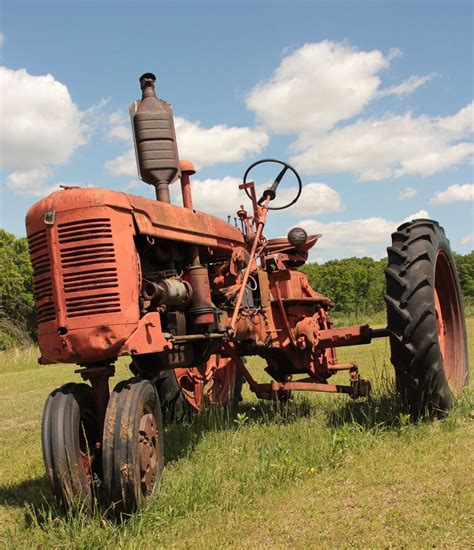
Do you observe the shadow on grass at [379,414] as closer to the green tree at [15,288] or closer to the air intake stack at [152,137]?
the air intake stack at [152,137]

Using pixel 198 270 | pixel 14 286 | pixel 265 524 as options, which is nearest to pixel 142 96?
pixel 198 270

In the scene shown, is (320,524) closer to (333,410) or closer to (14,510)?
(14,510)

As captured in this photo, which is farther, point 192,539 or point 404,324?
point 404,324

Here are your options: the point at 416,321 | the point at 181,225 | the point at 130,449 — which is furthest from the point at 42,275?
the point at 416,321

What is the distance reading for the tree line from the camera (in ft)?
106

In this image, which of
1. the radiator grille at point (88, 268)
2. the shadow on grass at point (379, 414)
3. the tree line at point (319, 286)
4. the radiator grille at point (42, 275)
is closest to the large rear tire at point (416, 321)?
the shadow on grass at point (379, 414)

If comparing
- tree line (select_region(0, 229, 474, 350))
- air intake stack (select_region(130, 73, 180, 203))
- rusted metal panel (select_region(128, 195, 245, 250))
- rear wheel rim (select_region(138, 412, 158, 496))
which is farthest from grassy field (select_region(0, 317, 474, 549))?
tree line (select_region(0, 229, 474, 350))

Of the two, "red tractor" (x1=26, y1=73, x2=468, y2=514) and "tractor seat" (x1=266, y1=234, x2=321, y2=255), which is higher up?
"tractor seat" (x1=266, y1=234, x2=321, y2=255)

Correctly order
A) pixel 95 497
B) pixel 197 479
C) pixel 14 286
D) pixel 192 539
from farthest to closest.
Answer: pixel 14 286 < pixel 197 479 < pixel 95 497 < pixel 192 539

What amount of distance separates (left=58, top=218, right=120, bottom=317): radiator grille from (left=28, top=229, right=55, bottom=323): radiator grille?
6.3 inches

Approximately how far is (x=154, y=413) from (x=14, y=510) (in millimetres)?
1163

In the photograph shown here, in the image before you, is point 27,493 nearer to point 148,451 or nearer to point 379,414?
point 148,451

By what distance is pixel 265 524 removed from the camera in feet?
10.6

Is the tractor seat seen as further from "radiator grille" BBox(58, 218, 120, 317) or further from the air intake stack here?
"radiator grille" BBox(58, 218, 120, 317)
